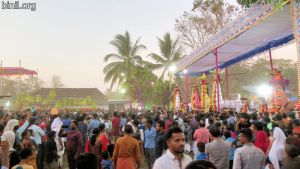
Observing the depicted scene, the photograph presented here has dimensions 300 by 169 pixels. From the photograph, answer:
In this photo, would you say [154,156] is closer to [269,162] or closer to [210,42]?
[269,162]

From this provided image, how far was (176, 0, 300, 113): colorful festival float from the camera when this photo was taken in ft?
34.1

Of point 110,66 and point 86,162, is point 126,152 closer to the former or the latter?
point 86,162

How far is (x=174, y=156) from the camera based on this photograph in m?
3.40

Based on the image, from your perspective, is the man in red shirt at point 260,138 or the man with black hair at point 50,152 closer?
the man in red shirt at point 260,138

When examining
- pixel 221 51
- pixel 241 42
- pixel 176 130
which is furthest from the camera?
pixel 221 51

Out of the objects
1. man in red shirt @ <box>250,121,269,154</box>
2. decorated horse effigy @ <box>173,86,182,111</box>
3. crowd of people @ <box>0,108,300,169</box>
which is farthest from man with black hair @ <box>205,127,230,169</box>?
decorated horse effigy @ <box>173,86,182,111</box>

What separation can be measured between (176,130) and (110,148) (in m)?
3.25

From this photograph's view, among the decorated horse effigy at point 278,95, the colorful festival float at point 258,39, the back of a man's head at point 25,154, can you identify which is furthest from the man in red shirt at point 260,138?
the decorated horse effigy at point 278,95

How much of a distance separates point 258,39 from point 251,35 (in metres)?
1.35

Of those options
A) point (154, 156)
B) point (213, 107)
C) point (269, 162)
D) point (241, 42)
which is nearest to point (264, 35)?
point (241, 42)

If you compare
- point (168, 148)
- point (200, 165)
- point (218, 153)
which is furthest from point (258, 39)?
point (200, 165)

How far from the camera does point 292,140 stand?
4.63 meters

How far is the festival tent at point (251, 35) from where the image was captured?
11130mm

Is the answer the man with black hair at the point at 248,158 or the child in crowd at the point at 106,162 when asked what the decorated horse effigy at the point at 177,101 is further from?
the man with black hair at the point at 248,158
